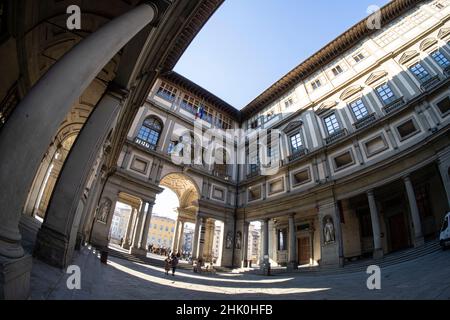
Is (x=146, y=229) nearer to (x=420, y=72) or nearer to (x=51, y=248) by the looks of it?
(x=51, y=248)

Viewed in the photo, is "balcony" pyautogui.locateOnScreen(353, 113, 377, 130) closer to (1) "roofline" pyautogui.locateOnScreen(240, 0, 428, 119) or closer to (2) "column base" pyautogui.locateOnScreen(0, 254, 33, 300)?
(1) "roofline" pyautogui.locateOnScreen(240, 0, 428, 119)

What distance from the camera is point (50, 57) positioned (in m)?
7.37

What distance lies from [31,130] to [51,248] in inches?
130

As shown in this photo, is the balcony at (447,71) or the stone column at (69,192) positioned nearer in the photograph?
the stone column at (69,192)

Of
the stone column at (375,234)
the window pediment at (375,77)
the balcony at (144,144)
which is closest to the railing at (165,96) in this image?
the balcony at (144,144)

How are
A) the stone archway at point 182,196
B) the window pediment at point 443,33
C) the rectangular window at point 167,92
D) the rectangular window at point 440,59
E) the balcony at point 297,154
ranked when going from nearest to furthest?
1. the rectangular window at point 440,59
2. the window pediment at point 443,33
3. the balcony at point 297,154
4. the stone archway at point 182,196
5. the rectangular window at point 167,92

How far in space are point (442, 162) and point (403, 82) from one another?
7663mm

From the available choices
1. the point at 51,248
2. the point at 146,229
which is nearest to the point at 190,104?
the point at 146,229

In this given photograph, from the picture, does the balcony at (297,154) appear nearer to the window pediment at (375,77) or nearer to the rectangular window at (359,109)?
the rectangular window at (359,109)

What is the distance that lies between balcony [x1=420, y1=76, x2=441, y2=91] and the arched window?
21.9 m

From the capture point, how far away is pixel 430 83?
15.3m

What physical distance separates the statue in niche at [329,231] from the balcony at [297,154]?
6205 millimetres

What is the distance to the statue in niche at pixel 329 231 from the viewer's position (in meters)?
16.3
